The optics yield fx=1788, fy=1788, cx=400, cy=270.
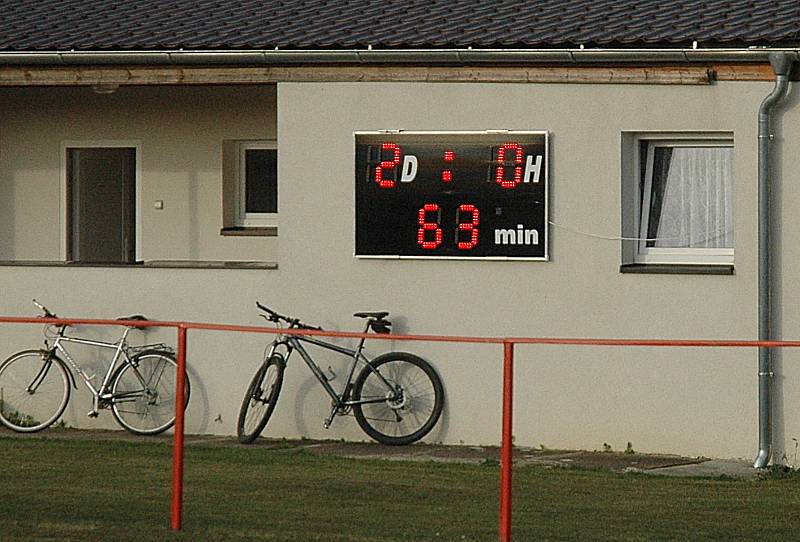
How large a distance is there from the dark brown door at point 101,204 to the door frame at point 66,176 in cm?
7

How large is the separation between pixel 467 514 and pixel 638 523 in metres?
1.00

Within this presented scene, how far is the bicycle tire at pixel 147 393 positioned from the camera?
14836 mm

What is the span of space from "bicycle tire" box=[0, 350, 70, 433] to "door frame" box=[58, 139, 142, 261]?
2625mm

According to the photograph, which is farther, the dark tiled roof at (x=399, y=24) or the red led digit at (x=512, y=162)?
the red led digit at (x=512, y=162)

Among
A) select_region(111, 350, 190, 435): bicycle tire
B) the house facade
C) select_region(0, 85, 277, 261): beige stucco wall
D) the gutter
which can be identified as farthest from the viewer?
select_region(0, 85, 277, 261): beige stucco wall

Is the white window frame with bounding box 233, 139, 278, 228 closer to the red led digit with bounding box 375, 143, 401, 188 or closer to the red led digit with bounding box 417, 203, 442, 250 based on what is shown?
the red led digit with bounding box 375, 143, 401, 188

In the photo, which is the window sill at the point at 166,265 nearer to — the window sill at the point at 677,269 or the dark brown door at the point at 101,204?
the dark brown door at the point at 101,204

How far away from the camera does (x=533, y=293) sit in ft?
46.0

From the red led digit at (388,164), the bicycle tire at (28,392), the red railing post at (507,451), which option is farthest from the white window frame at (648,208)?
the red railing post at (507,451)

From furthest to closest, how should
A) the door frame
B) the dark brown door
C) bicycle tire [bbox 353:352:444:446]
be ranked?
the dark brown door → the door frame → bicycle tire [bbox 353:352:444:446]

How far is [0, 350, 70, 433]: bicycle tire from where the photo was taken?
15055mm

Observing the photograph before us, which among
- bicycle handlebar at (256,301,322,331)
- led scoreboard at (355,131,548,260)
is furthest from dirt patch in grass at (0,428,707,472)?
led scoreboard at (355,131,548,260)

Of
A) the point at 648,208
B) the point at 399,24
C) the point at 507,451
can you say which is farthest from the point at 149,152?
the point at 507,451

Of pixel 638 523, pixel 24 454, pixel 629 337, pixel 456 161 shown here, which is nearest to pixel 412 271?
pixel 456 161
